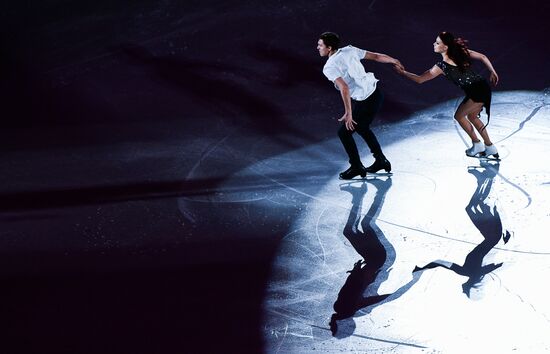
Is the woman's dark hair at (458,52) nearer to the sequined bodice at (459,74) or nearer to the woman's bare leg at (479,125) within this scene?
the sequined bodice at (459,74)

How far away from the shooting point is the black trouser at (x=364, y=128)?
797cm

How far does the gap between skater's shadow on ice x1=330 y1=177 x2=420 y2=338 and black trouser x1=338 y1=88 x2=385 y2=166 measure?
0.38 m

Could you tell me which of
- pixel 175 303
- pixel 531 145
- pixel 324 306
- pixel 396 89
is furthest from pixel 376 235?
pixel 396 89

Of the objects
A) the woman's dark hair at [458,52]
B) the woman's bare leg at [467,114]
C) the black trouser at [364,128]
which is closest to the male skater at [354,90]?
the black trouser at [364,128]

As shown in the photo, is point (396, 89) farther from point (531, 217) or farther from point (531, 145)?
point (531, 217)

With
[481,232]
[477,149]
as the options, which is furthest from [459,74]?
[481,232]

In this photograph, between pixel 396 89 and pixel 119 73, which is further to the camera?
pixel 119 73

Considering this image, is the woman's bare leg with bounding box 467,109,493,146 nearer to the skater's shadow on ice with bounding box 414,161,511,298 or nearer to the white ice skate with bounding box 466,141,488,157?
the white ice skate with bounding box 466,141,488,157

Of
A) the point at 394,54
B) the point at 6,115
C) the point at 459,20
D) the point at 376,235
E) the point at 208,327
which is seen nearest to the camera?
the point at 208,327

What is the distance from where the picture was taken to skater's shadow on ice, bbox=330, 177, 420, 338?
582cm

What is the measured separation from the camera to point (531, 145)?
8414mm

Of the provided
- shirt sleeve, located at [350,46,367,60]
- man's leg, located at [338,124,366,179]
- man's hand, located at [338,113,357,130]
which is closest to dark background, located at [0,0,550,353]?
man's leg, located at [338,124,366,179]

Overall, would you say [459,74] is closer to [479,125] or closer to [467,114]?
[467,114]

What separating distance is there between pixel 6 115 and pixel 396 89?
4544mm
